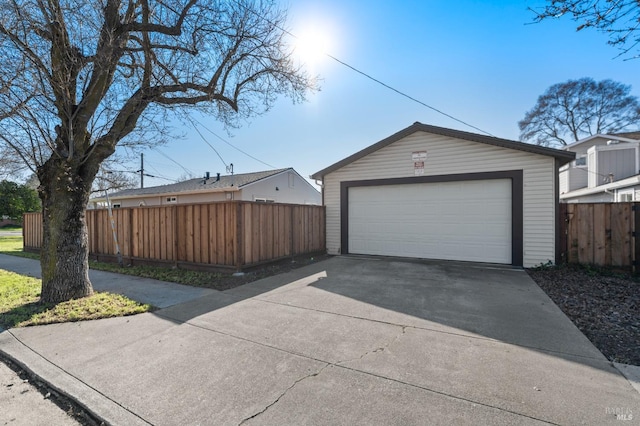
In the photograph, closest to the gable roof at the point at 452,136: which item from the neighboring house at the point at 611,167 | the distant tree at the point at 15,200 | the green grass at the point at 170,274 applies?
the green grass at the point at 170,274

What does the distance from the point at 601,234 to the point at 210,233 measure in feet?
31.4

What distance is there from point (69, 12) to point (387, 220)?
8.68m

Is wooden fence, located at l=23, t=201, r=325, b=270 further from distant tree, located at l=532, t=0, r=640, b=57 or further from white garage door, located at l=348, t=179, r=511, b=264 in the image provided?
distant tree, located at l=532, t=0, r=640, b=57

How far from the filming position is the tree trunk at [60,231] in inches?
194

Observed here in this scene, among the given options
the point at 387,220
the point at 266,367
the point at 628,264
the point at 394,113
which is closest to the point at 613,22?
the point at 266,367

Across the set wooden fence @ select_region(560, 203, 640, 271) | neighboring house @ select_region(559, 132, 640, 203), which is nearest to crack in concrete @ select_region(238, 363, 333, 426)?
wooden fence @ select_region(560, 203, 640, 271)

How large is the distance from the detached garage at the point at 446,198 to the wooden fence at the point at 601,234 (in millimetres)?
335

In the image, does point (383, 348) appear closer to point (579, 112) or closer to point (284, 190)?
point (284, 190)

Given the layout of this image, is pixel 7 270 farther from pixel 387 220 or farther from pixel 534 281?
pixel 534 281

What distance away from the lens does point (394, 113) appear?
1141 centimetres

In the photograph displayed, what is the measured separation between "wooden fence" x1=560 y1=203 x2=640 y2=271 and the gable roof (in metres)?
1.36

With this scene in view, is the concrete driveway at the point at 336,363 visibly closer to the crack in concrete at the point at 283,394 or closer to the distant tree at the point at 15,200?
the crack in concrete at the point at 283,394

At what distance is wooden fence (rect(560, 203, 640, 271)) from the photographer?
6695 millimetres

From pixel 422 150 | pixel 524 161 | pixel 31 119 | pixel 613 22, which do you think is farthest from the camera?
pixel 422 150
